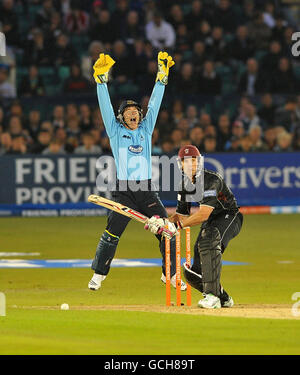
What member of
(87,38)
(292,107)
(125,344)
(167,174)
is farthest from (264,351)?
(87,38)

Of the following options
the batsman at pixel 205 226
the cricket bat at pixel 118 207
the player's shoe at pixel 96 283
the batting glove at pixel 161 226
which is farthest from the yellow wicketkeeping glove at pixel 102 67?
the player's shoe at pixel 96 283

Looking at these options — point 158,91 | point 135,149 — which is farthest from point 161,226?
point 158,91

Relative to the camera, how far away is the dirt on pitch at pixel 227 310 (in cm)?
1102

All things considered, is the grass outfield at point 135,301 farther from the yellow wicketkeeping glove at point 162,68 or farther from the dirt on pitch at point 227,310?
the yellow wicketkeeping glove at point 162,68

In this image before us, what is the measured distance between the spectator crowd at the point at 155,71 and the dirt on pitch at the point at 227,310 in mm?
10984

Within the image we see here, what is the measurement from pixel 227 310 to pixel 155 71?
14.8 meters

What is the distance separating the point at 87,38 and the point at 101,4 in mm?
1069

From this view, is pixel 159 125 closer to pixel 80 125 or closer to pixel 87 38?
pixel 80 125

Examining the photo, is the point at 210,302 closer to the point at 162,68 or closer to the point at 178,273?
the point at 178,273

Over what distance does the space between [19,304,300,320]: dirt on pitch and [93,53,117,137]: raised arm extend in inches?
92.1

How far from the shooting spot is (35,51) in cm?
2572

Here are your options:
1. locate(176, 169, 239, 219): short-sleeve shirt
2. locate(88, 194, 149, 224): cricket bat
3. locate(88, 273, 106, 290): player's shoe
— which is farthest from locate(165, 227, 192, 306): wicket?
locate(88, 273, 106, 290): player's shoe

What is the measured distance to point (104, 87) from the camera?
1288cm

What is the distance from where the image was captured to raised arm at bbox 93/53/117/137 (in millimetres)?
12781
